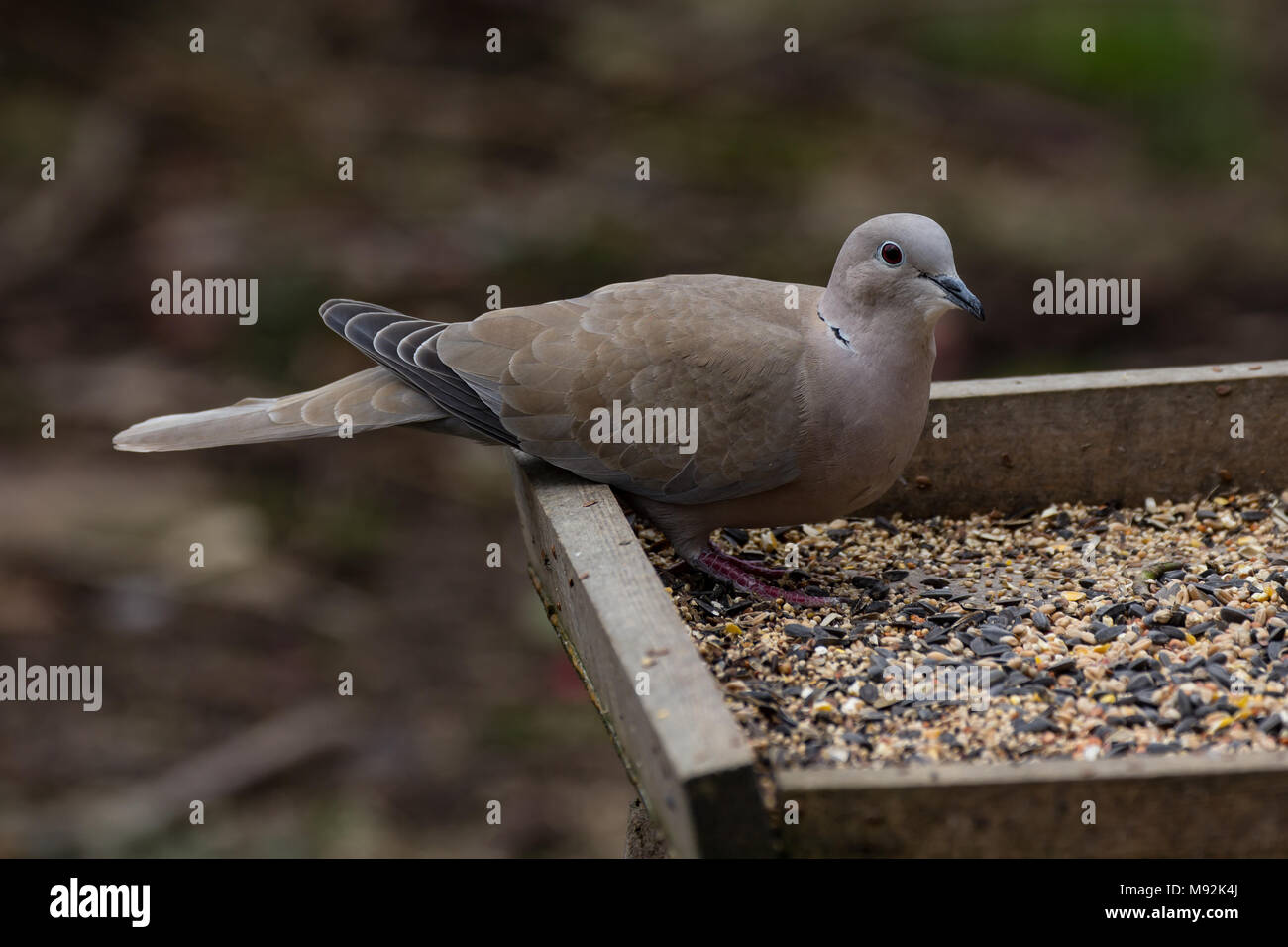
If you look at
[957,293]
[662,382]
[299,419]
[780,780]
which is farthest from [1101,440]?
[299,419]

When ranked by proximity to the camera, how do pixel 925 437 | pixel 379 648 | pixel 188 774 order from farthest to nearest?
pixel 379 648 < pixel 188 774 < pixel 925 437

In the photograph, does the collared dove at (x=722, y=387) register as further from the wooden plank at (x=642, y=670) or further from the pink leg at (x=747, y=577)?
the wooden plank at (x=642, y=670)

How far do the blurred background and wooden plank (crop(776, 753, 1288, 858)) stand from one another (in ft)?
9.98

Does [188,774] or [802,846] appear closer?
[802,846]

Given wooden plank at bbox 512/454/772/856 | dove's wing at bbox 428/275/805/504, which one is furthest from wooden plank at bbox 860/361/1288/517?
wooden plank at bbox 512/454/772/856

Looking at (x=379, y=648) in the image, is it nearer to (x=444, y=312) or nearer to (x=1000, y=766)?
(x=444, y=312)

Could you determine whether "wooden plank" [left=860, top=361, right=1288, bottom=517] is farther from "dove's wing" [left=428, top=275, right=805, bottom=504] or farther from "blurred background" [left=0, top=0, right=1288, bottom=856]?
"blurred background" [left=0, top=0, right=1288, bottom=856]

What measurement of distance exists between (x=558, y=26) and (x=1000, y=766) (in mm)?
5997

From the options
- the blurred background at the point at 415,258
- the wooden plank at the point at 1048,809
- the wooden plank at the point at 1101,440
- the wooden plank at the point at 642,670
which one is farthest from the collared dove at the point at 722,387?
the blurred background at the point at 415,258

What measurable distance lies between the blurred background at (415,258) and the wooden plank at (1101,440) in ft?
6.96

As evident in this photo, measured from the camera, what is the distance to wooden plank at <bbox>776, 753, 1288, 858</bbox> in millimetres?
2254

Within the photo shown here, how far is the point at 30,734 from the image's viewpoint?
5.43 meters

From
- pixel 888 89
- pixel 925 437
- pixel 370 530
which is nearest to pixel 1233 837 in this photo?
pixel 925 437

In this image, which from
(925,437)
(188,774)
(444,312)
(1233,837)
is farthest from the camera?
(444,312)
